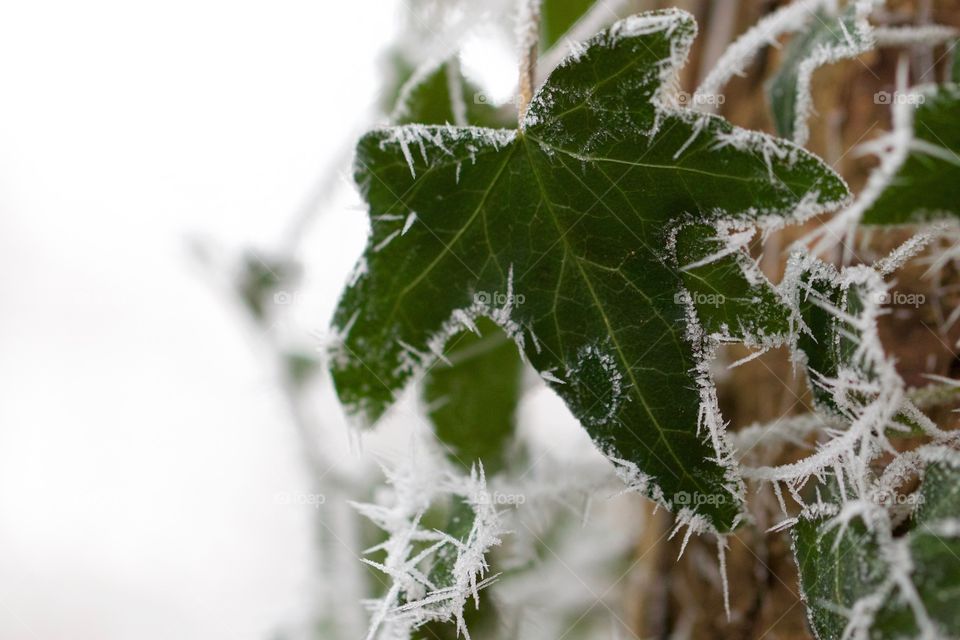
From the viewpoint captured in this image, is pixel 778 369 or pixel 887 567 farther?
pixel 778 369

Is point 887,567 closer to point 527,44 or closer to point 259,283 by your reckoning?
point 527,44

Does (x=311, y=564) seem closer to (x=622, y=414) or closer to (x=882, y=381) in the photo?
(x=622, y=414)

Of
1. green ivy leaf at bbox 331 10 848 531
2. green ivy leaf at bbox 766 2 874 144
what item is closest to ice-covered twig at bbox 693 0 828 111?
green ivy leaf at bbox 766 2 874 144

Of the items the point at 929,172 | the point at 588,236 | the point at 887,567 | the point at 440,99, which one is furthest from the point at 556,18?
the point at 887,567

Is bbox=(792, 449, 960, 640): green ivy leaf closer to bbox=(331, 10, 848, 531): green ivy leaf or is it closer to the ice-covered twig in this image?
bbox=(331, 10, 848, 531): green ivy leaf

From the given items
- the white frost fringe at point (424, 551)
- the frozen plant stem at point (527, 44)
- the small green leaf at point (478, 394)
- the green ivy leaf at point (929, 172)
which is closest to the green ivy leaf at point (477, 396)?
the small green leaf at point (478, 394)

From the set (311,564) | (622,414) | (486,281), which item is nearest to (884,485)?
(622,414)

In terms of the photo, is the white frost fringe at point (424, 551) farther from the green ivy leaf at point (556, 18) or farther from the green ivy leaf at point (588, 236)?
the green ivy leaf at point (556, 18)
